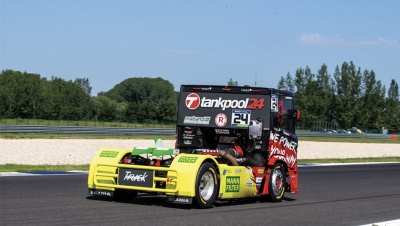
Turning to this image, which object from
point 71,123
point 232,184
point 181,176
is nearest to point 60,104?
point 71,123

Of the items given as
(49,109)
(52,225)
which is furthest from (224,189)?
(49,109)

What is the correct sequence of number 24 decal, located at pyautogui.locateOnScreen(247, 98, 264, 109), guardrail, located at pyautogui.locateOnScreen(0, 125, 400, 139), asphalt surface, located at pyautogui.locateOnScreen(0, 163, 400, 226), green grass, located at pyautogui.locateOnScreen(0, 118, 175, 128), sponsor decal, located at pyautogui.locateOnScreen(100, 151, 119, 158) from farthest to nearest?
green grass, located at pyautogui.locateOnScreen(0, 118, 175, 128) < guardrail, located at pyautogui.locateOnScreen(0, 125, 400, 139) < number 24 decal, located at pyautogui.locateOnScreen(247, 98, 264, 109) < sponsor decal, located at pyautogui.locateOnScreen(100, 151, 119, 158) < asphalt surface, located at pyautogui.locateOnScreen(0, 163, 400, 226)

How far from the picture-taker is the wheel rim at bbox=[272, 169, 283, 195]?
1257 cm

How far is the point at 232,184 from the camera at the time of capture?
1131 centimetres

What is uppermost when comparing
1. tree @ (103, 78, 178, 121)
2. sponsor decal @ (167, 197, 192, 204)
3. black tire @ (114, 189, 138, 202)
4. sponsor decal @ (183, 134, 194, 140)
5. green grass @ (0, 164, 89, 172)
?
tree @ (103, 78, 178, 121)

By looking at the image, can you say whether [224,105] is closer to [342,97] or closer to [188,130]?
[188,130]

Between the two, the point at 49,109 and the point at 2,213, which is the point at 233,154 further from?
the point at 49,109

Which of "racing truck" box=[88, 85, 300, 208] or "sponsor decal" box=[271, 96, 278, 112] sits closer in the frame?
"racing truck" box=[88, 85, 300, 208]

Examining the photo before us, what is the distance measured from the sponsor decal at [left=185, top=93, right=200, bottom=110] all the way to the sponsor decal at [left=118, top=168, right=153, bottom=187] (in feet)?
8.11

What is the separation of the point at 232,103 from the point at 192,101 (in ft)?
2.71

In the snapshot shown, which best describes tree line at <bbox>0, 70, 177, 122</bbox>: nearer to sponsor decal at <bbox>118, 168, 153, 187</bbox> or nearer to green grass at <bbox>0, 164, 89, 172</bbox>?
green grass at <bbox>0, 164, 89, 172</bbox>

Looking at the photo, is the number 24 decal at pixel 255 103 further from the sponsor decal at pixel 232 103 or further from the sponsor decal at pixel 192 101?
the sponsor decal at pixel 192 101

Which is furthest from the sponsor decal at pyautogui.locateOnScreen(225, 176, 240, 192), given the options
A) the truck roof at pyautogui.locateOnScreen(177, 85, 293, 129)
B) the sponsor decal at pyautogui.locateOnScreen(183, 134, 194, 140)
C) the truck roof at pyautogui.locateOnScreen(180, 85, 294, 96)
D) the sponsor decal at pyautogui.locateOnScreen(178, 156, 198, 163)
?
the truck roof at pyautogui.locateOnScreen(180, 85, 294, 96)

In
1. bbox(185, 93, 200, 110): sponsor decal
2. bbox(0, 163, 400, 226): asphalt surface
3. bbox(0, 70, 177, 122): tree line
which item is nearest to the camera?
bbox(0, 163, 400, 226): asphalt surface
